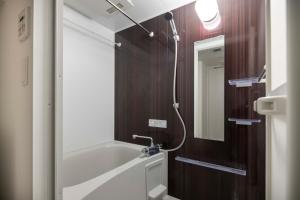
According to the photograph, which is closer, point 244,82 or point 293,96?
point 293,96

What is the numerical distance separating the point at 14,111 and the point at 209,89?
5.02 ft

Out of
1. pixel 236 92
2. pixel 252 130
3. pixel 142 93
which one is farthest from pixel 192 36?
pixel 252 130

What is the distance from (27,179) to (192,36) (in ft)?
5.70

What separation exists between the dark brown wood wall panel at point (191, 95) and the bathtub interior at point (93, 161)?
0.20 m

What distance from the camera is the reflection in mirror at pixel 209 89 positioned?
1.48 metres

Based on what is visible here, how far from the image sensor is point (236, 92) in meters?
1.38

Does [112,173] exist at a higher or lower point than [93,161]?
higher

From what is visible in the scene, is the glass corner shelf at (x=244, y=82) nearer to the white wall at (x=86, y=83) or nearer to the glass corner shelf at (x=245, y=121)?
the glass corner shelf at (x=245, y=121)

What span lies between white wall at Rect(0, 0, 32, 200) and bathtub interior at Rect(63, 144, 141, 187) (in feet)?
2.62

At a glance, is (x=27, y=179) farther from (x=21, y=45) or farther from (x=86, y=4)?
(x=86, y=4)

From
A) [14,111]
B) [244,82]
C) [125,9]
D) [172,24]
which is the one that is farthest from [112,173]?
[125,9]

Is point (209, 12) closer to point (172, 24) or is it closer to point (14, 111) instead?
point (172, 24)

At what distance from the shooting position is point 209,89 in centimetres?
156

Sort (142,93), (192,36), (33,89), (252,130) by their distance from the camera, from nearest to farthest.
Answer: (33,89) → (252,130) → (192,36) → (142,93)
